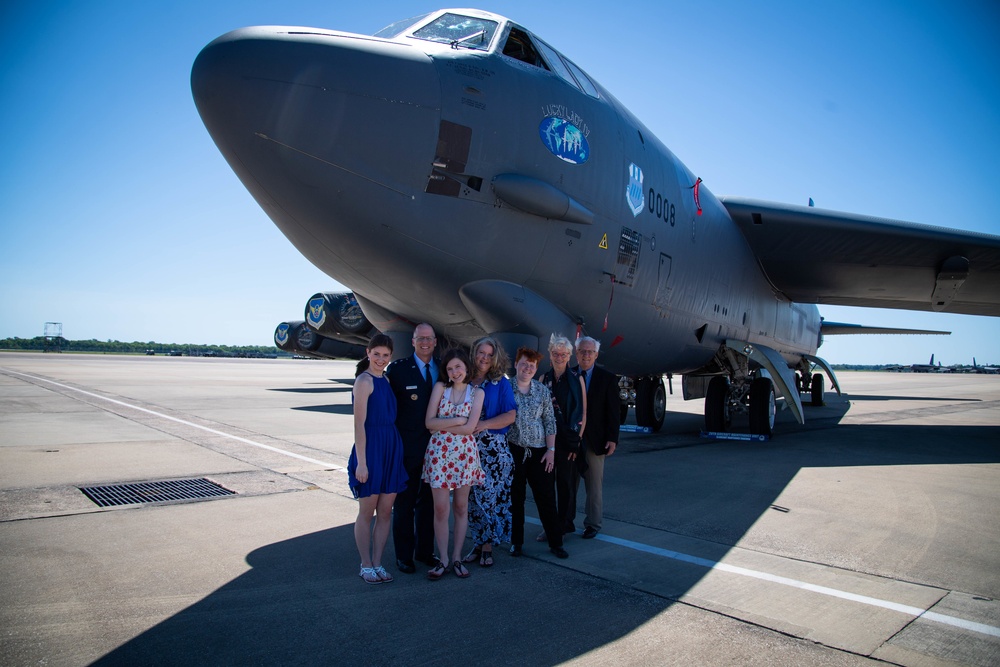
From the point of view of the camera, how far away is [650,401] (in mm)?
Result: 11695

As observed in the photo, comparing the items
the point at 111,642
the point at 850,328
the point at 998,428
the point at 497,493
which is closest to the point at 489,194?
the point at 497,493

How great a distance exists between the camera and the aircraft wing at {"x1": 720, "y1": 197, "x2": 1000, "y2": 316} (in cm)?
998

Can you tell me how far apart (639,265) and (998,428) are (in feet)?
36.4

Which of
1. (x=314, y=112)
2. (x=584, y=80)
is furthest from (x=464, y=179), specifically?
(x=584, y=80)

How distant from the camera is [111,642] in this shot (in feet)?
8.63

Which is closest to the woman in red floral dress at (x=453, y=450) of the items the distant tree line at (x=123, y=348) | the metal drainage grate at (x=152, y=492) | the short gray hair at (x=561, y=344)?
the short gray hair at (x=561, y=344)

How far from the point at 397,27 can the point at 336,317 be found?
371 inches

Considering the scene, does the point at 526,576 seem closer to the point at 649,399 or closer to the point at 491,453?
the point at 491,453

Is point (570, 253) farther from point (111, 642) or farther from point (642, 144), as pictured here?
point (111, 642)

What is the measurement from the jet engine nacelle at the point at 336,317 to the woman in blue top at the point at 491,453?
10.6 metres

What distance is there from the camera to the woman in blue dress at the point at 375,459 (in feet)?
11.7

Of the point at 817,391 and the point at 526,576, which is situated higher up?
the point at 817,391

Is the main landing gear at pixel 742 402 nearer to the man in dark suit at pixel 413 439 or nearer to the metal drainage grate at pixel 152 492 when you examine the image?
the man in dark suit at pixel 413 439

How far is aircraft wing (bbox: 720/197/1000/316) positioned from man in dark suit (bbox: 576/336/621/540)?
7.12 metres
